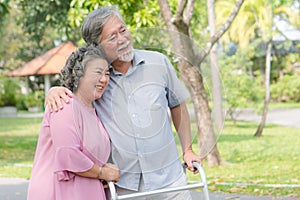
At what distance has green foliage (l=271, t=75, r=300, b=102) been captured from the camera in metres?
37.9

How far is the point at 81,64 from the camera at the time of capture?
10.1 feet

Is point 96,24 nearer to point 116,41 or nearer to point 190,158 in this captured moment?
point 116,41

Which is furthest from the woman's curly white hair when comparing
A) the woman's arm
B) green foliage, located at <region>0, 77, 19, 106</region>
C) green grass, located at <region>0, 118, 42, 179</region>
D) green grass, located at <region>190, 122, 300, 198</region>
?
green foliage, located at <region>0, 77, 19, 106</region>

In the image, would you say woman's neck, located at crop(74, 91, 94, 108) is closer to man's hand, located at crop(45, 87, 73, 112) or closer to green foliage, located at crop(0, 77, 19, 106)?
man's hand, located at crop(45, 87, 73, 112)

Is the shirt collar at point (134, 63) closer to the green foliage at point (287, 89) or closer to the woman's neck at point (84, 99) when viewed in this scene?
the woman's neck at point (84, 99)

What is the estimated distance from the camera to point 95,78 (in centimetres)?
309

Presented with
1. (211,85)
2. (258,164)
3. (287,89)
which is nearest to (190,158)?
(211,85)

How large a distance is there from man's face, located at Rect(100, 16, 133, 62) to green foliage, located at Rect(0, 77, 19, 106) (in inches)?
1368

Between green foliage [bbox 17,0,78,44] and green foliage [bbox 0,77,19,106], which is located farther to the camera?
green foliage [bbox 0,77,19,106]

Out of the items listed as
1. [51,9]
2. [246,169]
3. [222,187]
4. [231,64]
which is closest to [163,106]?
[222,187]

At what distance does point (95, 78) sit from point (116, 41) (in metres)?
0.21

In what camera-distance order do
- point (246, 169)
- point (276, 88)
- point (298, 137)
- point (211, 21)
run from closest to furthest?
point (246, 169), point (211, 21), point (298, 137), point (276, 88)

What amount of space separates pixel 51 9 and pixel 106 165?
38.6ft

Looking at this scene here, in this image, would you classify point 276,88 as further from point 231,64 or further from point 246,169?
point 246,169
